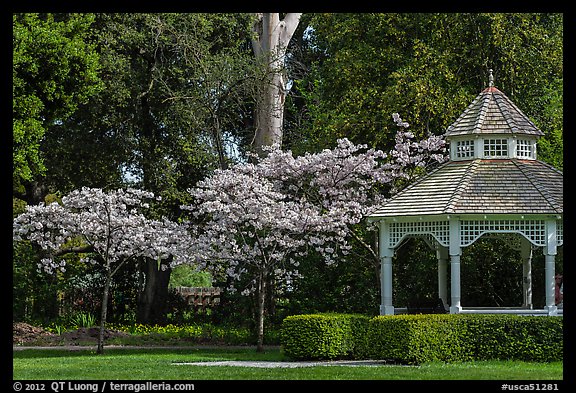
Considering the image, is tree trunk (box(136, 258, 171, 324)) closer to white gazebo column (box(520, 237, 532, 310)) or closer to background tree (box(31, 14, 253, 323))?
background tree (box(31, 14, 253, 323))

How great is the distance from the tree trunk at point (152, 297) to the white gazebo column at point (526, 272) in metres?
11.5

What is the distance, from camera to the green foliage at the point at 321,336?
1881cm

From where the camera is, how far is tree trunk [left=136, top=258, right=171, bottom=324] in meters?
30.0

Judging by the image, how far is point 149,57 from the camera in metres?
28.9

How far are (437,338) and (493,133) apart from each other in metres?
5.09

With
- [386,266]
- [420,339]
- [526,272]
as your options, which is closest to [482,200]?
[386,266]

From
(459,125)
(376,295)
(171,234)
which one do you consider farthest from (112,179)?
(459,125)

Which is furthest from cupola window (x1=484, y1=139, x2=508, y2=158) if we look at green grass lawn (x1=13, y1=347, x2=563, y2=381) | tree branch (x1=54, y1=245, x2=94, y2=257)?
tree branch (x1=54, y1=245, x2=94, y2=257)

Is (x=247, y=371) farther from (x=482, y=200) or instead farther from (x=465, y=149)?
(x=465, y=149)

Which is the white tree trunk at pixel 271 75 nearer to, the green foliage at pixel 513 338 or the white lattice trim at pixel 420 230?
the white lattice trim at pixel 420 230

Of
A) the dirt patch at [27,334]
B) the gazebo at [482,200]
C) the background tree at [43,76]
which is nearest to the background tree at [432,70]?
the gazebo at [482,200]

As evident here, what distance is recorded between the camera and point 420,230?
2012 cm

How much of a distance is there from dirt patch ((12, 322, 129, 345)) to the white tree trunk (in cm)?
665
